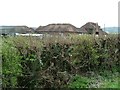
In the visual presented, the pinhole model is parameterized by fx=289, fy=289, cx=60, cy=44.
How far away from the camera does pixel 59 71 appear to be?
8.56 m

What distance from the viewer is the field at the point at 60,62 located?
7.20 metres

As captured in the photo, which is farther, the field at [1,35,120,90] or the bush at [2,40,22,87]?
the field at [1,35,120,90]

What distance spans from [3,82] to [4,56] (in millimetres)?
601

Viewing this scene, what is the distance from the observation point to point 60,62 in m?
8.81

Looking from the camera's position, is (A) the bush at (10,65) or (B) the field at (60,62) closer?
(A) the bush at (10,65)

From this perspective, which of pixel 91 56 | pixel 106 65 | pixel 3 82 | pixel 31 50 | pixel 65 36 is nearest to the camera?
pixel 3 82

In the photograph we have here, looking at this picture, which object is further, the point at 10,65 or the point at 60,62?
the point at 60,62

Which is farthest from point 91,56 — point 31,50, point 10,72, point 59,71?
point 10,72

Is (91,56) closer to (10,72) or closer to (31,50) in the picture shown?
(31,50)

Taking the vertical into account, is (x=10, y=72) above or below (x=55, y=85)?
above

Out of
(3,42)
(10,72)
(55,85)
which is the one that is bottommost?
(55,85)

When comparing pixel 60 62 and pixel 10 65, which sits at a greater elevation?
pixel 10 65

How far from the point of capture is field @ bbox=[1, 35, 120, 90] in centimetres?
720

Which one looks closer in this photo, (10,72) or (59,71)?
(10,72)
